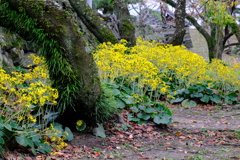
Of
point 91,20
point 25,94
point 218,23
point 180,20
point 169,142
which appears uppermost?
point 180,20

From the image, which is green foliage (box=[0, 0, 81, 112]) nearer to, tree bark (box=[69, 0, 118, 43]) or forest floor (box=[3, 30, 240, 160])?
forest floor (box=[3, 30, 240, 160])

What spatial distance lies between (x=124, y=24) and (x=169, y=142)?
547 cm

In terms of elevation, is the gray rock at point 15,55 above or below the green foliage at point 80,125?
above

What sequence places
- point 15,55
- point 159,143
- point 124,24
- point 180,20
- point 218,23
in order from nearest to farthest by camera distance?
1. point 159,143
2. point 15,55
3. point 124,24
4. point 218,23
5. point 180,20

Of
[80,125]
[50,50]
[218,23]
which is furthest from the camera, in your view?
[218,23]

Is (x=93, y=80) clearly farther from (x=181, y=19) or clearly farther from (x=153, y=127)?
(x=181, y=19)

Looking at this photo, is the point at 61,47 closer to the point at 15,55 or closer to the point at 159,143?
the point at 159,143

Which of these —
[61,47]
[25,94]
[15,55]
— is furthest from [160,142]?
[15,55]

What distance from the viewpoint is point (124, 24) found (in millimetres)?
8805

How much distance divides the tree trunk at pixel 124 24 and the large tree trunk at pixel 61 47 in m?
5.14

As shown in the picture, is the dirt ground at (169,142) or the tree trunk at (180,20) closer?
the dirt ground at (169,142)

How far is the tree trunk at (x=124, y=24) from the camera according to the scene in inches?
344

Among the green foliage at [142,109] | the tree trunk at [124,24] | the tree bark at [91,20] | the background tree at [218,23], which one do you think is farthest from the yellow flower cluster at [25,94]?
the background tree at [218,23]

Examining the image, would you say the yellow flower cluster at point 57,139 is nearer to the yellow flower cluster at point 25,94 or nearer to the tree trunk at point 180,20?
the yellow flower cluster at point 25,94
